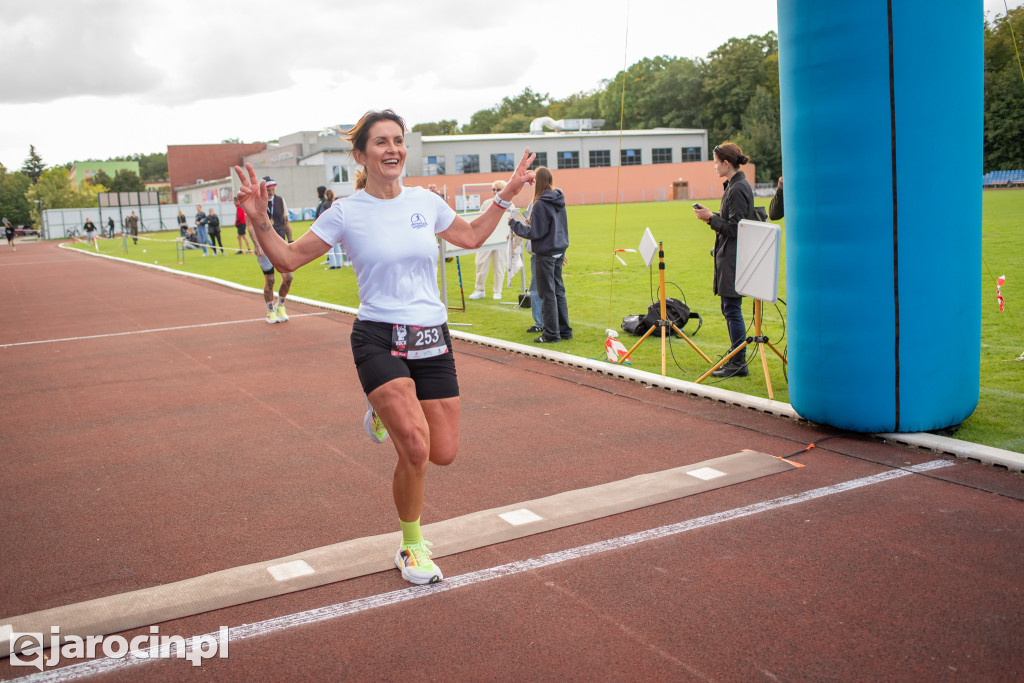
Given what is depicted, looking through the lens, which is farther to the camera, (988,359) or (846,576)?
(988,359)

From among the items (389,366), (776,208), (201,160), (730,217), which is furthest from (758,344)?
(201,160)

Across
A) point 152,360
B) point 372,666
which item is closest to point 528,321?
point 152,360

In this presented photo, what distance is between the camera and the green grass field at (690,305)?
7176 millimetres

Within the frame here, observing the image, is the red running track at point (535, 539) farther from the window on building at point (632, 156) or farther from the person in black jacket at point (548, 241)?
the window on building at point (632, 156)

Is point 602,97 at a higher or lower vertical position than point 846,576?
higher

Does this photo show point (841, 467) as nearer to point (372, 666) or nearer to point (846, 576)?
point (846, 576)

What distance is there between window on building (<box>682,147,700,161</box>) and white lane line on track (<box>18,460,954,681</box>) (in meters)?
86.6

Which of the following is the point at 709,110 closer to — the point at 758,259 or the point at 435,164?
the point at 435,164

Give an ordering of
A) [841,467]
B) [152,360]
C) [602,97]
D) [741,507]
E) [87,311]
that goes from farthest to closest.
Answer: [602,97] → [87,311] → [152,360] → [841,467] → [741,507]

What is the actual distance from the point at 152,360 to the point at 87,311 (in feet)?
24.1

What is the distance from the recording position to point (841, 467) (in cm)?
550

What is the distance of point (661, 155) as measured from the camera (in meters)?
87.2

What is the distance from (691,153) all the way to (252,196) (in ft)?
292

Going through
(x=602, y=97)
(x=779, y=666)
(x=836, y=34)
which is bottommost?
(x=779, y=666)
